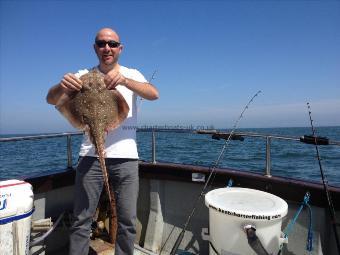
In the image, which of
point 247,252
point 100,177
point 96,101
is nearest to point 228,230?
point 247,252

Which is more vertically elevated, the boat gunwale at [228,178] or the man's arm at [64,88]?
the man's arm at [64,88]

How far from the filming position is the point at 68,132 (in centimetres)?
391

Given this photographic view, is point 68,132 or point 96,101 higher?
point 96,101

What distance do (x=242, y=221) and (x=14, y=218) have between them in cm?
187

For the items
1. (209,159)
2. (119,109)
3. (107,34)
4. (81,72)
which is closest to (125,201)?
(119,109)

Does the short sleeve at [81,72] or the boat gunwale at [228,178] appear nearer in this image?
the short sleeve at [81,72]

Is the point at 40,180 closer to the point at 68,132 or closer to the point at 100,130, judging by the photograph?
the point at 68,132

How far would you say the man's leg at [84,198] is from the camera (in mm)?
2781

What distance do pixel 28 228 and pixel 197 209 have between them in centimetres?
215

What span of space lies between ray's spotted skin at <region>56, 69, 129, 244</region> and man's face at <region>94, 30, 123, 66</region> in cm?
17

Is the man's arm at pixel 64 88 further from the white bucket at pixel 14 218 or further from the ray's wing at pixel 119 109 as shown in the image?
the white bucket at pixel 14 218

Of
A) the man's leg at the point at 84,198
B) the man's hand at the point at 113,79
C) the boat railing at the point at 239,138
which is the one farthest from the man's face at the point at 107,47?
the boat railing at the point at 239,138

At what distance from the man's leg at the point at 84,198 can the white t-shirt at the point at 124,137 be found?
0.41 feet

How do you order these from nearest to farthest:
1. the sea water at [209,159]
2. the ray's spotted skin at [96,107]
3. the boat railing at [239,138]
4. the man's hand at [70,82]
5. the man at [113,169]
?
the man's hand at [70,82] → the ray's spotted skin at [96,107] → the man at [113,169] → the boat railing at [239,138] → the sea water at [209,159]
